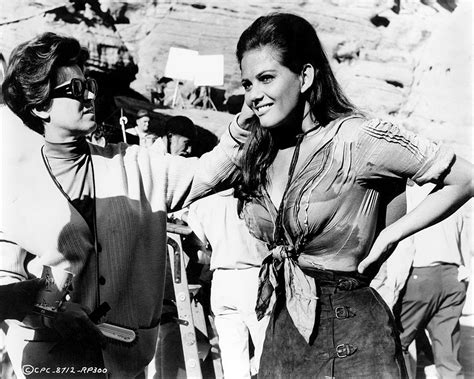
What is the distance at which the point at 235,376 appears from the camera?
3242 mm

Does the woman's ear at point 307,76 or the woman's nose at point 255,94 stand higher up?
the woman's ear at point 307,76

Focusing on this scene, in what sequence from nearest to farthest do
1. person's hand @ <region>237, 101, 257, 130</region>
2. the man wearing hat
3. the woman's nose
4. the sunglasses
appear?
1. the woman's nose
2. person's hand @ <region>237, 101, 257, 130</region>
3. the sunglasses
4. the man wearing hat

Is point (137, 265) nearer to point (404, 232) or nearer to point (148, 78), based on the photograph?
point (404, 232)

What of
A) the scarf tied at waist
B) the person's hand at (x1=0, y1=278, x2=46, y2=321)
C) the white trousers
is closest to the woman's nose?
the scarf tied at waist

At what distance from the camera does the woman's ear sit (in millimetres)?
2141

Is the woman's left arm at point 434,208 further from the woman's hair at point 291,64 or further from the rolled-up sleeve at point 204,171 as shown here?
the rolled-up sleeve at point 204,171

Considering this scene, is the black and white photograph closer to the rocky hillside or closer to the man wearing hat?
the man wearing hat

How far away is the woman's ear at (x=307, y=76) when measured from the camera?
2141mm

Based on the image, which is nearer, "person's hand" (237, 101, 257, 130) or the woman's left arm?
the woman's left arm

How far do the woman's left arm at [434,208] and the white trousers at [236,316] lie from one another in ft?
4.00

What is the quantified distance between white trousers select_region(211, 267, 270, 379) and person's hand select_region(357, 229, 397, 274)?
3.99 ft

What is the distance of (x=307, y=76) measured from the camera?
2.14m

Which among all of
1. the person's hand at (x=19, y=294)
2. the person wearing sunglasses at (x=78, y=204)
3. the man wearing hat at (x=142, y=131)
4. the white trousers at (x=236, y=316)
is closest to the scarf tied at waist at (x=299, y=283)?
the person wearing sunglasses at (x=78, y=204)

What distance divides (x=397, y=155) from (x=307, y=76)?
0.35 meters
